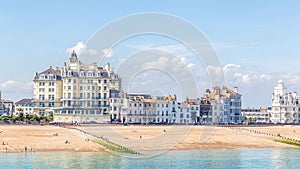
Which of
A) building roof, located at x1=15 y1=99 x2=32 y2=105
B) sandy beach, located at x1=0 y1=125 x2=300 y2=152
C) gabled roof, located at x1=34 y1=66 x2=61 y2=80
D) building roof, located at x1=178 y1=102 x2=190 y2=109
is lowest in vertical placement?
sandy beach, located at x1=0 y1=125 x2=300 y2=152

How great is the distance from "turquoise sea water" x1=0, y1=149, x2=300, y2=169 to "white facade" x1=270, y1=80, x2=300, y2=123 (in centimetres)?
9169

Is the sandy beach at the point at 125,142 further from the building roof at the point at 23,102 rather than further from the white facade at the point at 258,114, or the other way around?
the white facade at the point at 258,114

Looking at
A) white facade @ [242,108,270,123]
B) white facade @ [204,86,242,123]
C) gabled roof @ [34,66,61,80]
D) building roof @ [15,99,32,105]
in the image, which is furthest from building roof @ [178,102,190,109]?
white facade @ [242,108,270,123]

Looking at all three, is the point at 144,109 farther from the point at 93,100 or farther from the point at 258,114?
the point at 258,114

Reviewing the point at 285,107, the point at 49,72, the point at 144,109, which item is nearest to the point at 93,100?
the point at 144,109

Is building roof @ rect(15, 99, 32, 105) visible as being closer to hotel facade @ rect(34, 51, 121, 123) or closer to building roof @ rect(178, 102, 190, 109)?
hotel facade @ rect(34, 51, 121, 123)

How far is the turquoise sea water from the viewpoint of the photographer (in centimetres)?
4403

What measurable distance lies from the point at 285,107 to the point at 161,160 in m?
105

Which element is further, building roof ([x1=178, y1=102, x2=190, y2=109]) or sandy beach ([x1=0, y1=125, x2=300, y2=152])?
building roof ([x1=178, y1=102, x2=190, y2=109])

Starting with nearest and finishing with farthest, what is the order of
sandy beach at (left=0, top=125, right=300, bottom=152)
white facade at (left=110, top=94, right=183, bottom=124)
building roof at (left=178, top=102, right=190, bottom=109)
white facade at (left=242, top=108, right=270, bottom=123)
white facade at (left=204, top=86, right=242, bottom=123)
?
1. sandy beach at (left=0, top=125, right=300, bottom=152)
2. white facade at (left=110, top=94, right=183, bottom=124)
3. building roof at (left=178, top=102, right=190, bottom=109)
4. white facade at (left=204, top=86, right=242, bottom=123)
5. white facade at (left=242, top=108, right=270, bottom=123)

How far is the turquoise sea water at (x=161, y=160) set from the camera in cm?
4403

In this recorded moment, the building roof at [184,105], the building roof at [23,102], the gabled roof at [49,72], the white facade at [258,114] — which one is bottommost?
the white facade at [258,114]

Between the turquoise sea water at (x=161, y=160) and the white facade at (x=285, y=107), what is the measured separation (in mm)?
91685

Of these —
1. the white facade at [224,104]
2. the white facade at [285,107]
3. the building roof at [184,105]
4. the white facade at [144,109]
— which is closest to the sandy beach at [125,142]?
the white facade at [144,109]
